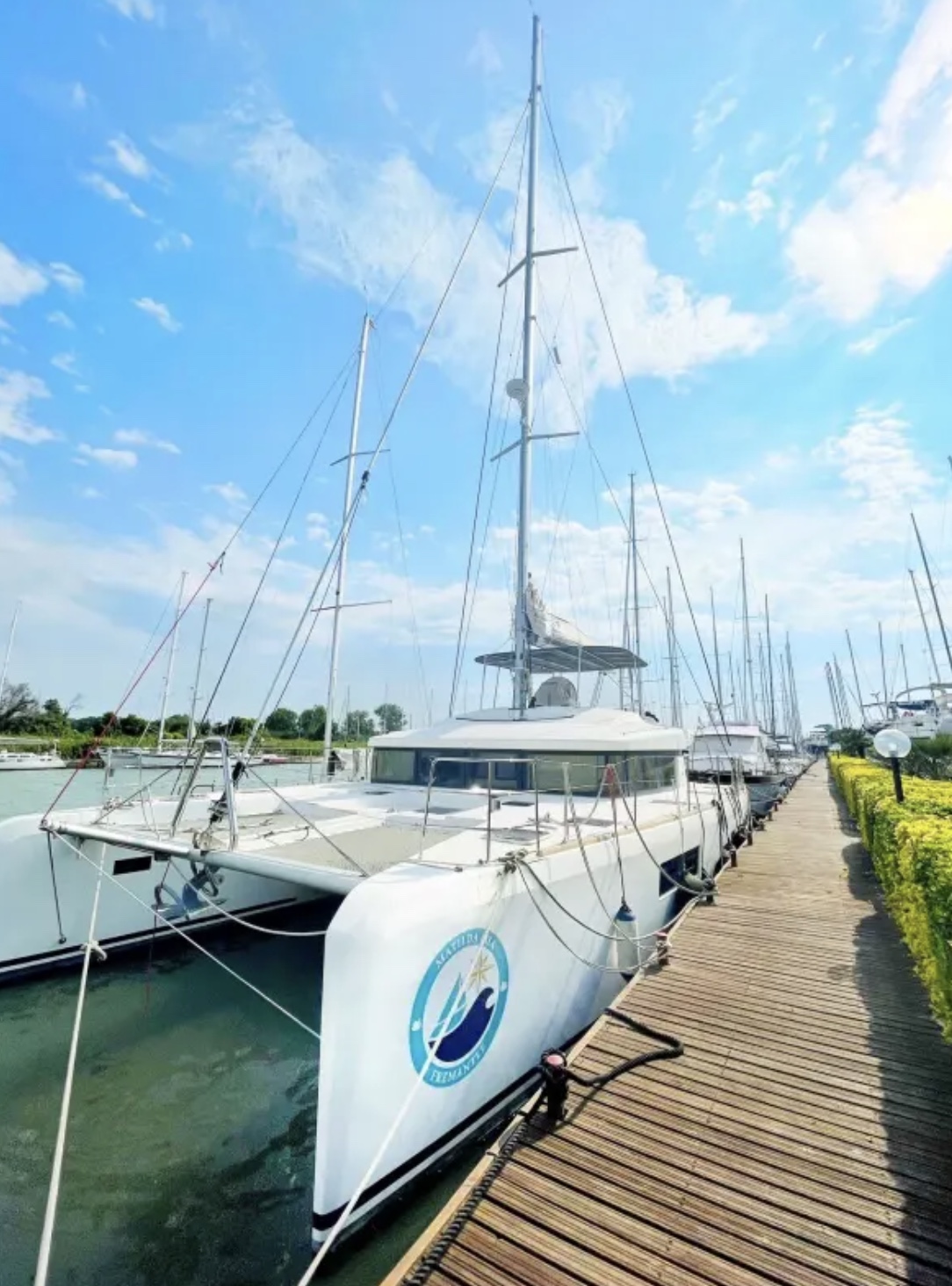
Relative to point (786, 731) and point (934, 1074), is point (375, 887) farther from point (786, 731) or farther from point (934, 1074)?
point (786, 731)

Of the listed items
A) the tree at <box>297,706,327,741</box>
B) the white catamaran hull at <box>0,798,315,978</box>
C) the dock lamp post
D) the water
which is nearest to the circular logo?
the water

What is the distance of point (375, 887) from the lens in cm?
364

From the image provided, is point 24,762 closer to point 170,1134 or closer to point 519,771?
point 519,771

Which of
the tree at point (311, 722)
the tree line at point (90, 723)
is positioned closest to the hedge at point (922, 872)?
the tree line at point (90, 723)

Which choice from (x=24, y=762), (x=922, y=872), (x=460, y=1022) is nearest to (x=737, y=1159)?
(x=460, y=1022)

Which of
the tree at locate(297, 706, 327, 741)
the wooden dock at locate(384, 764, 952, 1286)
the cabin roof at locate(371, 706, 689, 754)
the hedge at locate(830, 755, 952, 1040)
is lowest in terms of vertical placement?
the wooden dock at locate(384, 764, 952, 1286)

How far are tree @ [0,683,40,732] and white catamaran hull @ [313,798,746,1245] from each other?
59724 millimetres

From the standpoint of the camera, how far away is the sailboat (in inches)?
129

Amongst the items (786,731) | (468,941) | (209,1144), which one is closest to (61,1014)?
(209,1144)

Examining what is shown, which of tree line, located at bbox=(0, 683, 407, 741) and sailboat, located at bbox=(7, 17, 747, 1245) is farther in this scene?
tree line, located at bbox=(0, 683, 407, 741)

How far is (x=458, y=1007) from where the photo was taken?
3762mm

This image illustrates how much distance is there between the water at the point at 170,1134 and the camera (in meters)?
3.28

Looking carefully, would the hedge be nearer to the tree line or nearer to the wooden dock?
the wooden dock

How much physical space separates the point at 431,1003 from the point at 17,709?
66.2 metres
